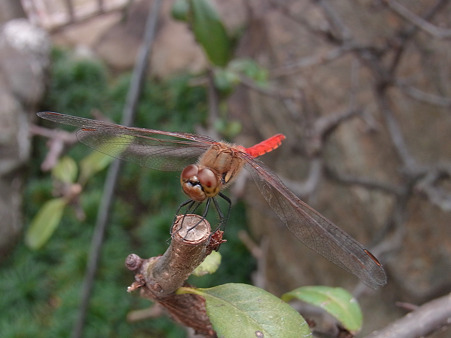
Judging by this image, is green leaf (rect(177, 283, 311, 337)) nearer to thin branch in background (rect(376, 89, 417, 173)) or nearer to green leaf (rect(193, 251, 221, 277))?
green leaf (rect(193, 251, 221, 277))

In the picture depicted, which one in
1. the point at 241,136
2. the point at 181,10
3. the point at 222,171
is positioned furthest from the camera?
the point at 241,136

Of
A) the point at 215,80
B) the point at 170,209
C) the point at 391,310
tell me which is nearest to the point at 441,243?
the point at 391,310

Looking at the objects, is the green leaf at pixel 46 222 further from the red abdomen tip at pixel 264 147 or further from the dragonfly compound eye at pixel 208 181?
the dragonfly compound eye at pixel 208 181

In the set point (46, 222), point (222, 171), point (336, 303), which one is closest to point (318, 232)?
point (336, 303)

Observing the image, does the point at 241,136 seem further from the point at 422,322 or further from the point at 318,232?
the point at 422,322

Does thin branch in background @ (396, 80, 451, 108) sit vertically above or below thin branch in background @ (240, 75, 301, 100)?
above

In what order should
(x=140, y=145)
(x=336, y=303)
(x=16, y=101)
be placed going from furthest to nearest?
(x=16, y=101)
(x=140, y=145)
(x=336, y=303)

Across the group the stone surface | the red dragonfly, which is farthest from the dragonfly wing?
the stone surface
